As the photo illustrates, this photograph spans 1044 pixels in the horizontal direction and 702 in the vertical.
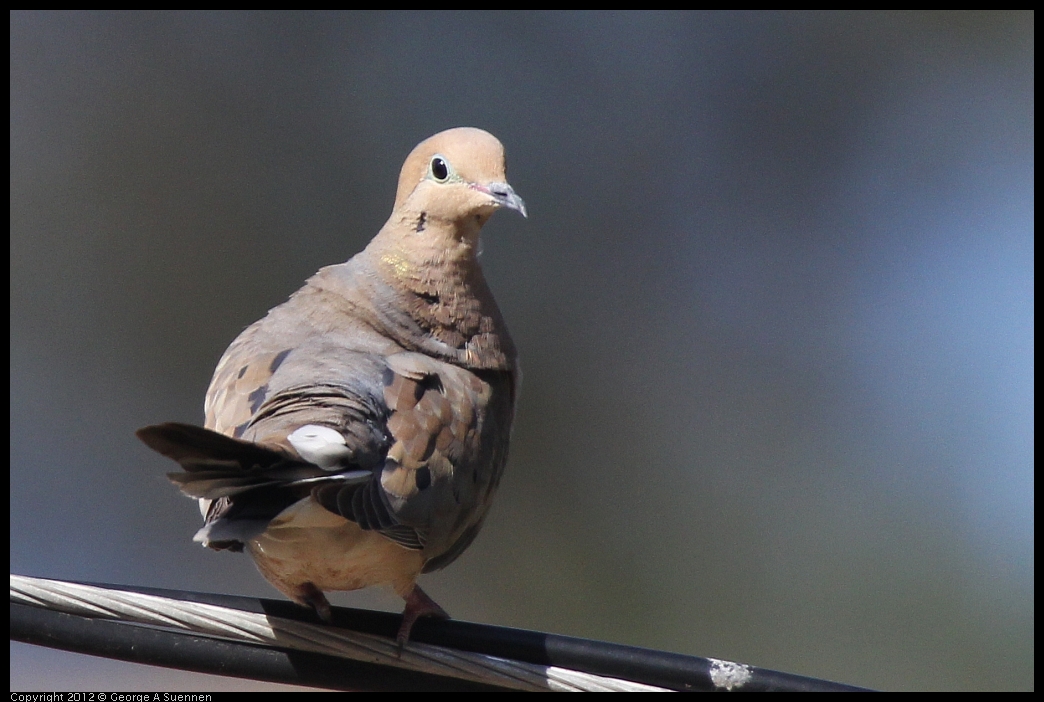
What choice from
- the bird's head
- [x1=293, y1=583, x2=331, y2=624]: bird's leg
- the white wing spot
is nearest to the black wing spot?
the white wing spot

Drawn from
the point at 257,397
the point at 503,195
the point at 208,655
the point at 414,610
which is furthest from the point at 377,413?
the point at 503,195

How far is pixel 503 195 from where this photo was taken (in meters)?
3.45

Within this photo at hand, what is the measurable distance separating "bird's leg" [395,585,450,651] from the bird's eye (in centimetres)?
119

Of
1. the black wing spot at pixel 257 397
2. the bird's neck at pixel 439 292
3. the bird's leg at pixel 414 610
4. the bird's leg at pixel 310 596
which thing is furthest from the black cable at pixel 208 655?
the bird's neck at pixel 439 292

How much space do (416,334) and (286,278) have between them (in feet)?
22.9

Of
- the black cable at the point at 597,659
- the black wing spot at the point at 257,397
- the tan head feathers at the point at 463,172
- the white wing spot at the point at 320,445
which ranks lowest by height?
the black cable at the point at 597,659

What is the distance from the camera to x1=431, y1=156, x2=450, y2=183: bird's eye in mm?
3588

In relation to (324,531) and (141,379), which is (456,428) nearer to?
(324,531)

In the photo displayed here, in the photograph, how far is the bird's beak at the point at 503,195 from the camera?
3400 mm

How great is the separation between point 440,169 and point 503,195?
0.85ft

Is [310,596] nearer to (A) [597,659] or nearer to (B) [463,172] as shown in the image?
(A) [597,659]

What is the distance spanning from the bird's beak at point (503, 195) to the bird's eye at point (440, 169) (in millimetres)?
120

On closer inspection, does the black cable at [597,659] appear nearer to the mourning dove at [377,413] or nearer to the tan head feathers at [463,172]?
the mourning dove at [377,413]

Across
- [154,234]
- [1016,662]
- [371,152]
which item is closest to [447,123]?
[371,152]
